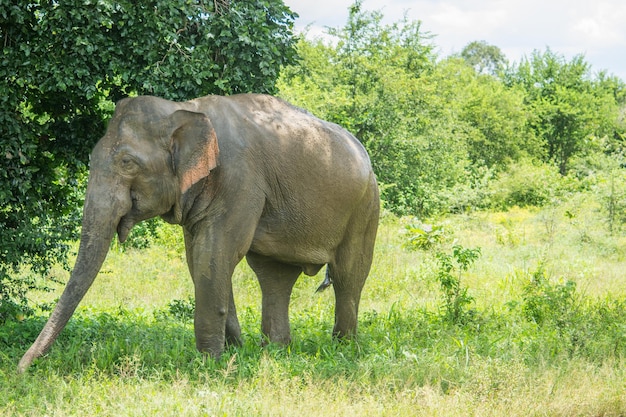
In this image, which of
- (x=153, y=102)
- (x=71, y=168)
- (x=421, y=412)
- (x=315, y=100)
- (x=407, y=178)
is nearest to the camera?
(x=421, y=412)

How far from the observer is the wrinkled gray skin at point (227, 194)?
241 inches

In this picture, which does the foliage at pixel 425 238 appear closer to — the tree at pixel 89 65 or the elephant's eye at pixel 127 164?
the tree at pixel 89 65

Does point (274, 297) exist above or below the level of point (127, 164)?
below

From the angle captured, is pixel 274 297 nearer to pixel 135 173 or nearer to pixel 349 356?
pixel 349 356

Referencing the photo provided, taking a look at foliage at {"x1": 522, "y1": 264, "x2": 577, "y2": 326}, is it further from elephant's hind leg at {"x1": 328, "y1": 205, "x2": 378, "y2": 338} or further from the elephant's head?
the elephant's head

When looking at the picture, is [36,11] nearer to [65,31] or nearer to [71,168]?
[65,31]

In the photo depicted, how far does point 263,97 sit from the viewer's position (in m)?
7.21

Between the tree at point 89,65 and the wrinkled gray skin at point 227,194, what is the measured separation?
0.71m

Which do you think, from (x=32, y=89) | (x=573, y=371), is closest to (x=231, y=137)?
(x=32, y=89)

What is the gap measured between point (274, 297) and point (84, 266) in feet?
7.65

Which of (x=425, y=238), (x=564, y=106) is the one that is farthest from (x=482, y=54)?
(x=425, y=238)

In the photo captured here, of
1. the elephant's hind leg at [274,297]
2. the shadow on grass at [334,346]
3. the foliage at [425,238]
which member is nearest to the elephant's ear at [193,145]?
the shadow on grass at [334,346]

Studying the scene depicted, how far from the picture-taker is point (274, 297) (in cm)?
791

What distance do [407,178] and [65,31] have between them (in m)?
17.1
